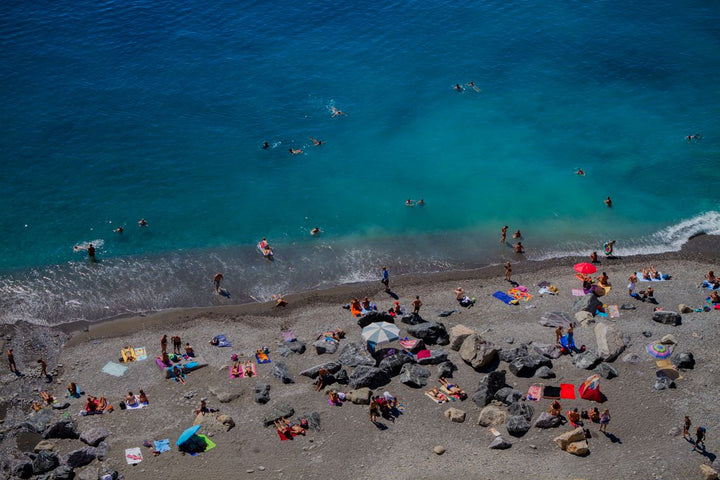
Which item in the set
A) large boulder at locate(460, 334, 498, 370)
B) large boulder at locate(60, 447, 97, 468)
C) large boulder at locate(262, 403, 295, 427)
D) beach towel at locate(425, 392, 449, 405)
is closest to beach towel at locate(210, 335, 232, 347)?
large boulder at locate(262, 403, 295, 427)

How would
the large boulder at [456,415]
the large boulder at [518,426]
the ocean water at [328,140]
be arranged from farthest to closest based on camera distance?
the ocean water at [328,140] < the large boulder at [456,415] < the large boulder at [518,426]

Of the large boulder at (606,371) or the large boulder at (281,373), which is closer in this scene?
the large boulder at (606,371)

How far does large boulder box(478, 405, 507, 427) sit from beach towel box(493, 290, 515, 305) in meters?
12.4

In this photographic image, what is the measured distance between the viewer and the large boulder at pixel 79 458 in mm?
34344

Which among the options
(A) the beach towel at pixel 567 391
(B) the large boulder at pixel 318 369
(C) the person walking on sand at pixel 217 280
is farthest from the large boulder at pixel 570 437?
(C) the person walking on sand at pixel 217 280

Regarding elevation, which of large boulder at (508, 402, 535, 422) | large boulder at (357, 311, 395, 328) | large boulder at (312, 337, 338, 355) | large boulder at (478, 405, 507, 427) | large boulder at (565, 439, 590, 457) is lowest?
large boulder at (565, 439, 590, 457)

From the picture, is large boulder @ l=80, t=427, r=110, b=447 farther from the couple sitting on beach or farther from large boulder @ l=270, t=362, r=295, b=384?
the couple sitting on beach

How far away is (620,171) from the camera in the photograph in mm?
62781

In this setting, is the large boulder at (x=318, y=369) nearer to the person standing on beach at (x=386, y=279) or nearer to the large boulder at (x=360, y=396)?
→ the large boulder at (x=360, y=396)

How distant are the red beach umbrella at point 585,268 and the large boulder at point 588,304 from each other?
444cm

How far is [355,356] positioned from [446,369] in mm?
5841

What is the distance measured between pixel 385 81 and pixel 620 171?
88.4ft

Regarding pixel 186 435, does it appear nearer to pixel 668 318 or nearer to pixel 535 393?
pixel 535 393

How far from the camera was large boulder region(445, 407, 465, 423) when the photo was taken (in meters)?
36.7
